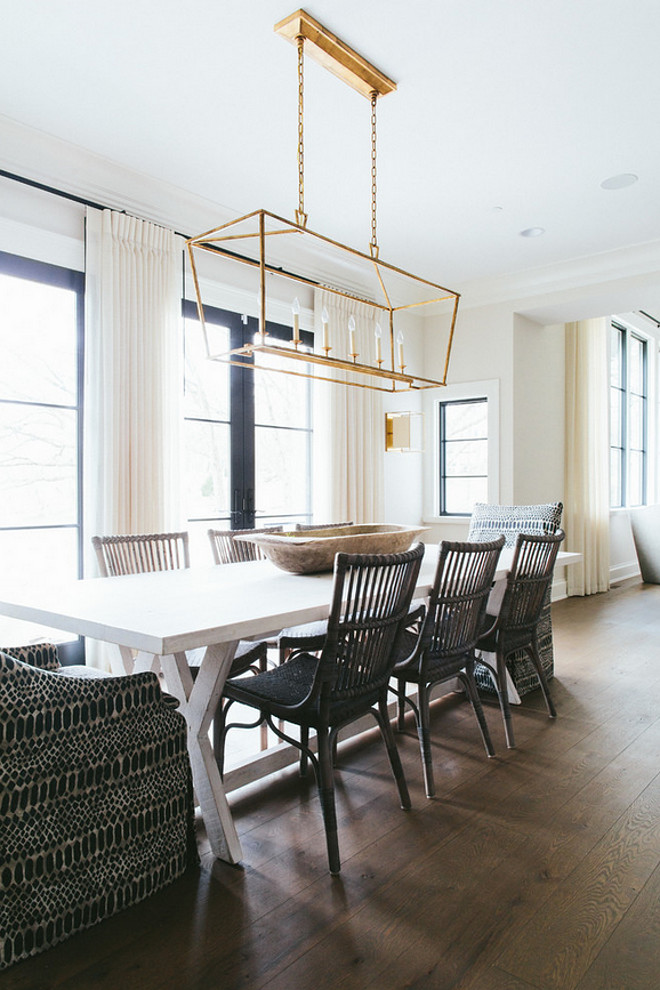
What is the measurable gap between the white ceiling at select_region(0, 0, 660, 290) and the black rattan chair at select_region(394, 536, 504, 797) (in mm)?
2012

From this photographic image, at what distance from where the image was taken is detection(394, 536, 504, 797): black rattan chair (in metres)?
2.41

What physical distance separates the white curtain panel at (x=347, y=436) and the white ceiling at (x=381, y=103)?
93 cm

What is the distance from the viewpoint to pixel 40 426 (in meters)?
3.59

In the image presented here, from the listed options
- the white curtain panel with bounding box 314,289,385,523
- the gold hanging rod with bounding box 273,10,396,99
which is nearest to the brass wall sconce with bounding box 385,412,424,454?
the white curtain panel with bounding box 314,289,385,523

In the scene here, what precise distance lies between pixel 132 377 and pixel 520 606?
2443 mm

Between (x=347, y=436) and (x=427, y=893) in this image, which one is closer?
(x=427, y=893)

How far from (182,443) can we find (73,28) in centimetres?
214

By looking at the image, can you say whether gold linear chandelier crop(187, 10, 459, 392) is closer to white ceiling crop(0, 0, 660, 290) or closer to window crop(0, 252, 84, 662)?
white ceiling crop(0, 0, 660, 290)

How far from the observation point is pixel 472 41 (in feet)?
8.78

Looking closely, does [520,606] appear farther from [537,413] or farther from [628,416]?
[628,416]

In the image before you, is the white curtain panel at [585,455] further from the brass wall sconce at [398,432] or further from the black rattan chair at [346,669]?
the black rattan chair at [346,669]

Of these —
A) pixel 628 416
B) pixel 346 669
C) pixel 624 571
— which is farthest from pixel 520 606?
pixel 628 416

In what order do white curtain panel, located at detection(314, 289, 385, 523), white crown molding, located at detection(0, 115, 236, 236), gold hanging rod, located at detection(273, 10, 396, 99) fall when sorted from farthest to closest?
white curtain panel, located at detection(314, 289, 385, 523) → white crown molding, located at detection(0, 115, 236, 236) → gold hanging rod, located at detection(273, 10, 396, 99)

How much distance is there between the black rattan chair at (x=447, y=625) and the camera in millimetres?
2412
